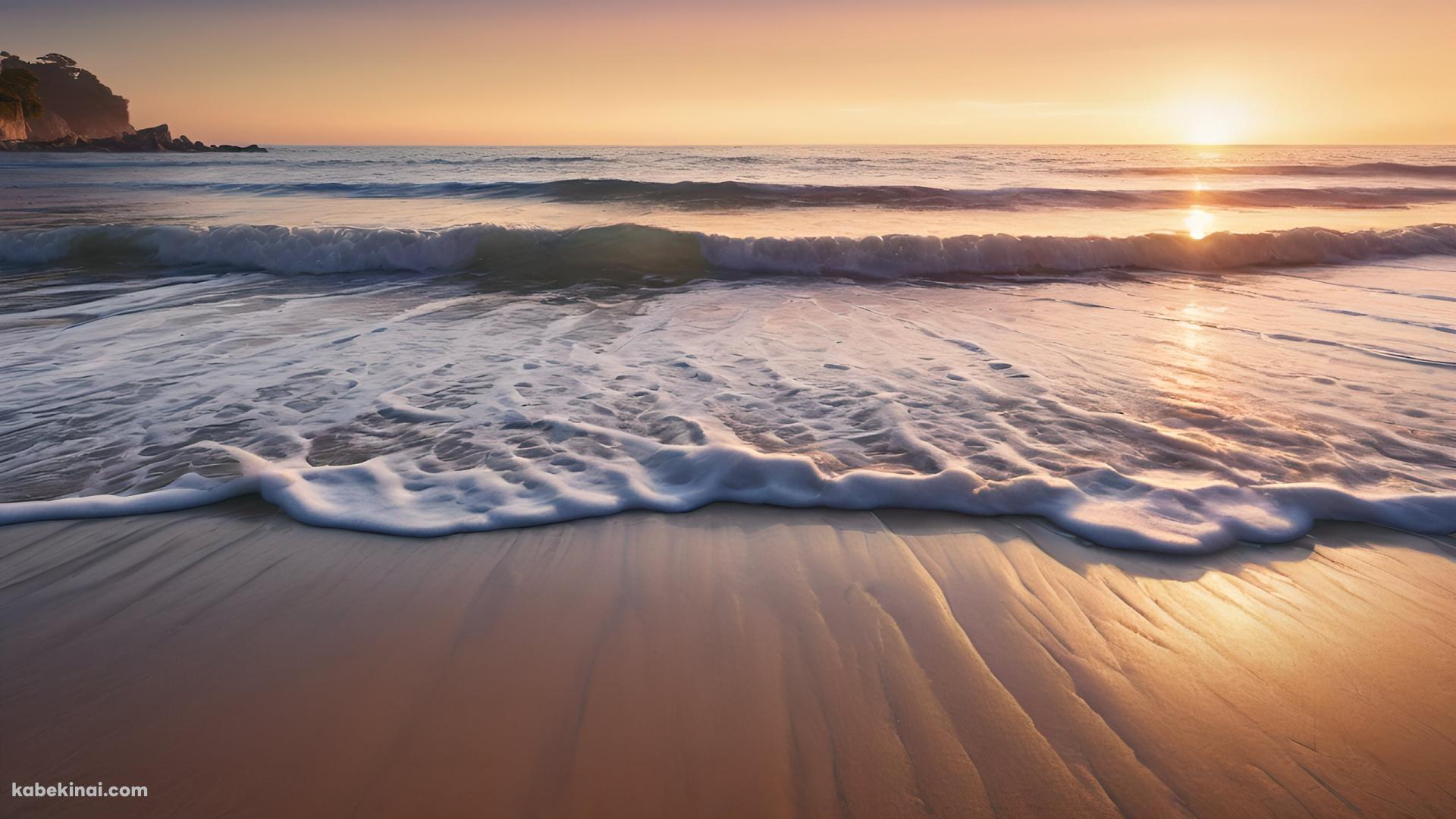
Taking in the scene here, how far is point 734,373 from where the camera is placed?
169 inches

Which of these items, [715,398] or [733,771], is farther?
[715,398]

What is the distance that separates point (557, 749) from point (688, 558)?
88 centimetres

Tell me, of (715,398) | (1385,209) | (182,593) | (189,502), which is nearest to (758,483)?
(715,398)

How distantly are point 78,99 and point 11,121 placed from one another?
3964 centimetres

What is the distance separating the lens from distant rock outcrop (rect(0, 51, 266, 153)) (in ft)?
178

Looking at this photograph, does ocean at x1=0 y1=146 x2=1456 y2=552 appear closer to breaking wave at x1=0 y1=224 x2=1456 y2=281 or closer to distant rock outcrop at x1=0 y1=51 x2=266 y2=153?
breaking wave at x1=0 y1=224 x2=1456 y2=281

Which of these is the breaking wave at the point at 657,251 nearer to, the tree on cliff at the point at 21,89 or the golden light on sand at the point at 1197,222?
the golden light on sand at the point at 1197,222

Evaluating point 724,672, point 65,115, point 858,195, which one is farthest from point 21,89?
point 724,672

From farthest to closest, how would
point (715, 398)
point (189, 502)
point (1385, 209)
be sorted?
point (1385, 209) < point (715, 398) < point (189, 502)

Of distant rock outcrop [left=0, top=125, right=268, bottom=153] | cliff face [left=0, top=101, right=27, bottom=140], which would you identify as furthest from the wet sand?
cliff face [left=0, top=101, right=27, bottom=140]

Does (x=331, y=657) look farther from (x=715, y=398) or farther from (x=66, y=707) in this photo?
(x=715, y=398)

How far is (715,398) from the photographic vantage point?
150 inches

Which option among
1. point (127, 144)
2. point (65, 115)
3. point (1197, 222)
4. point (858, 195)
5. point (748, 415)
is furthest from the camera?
point (65, 115)

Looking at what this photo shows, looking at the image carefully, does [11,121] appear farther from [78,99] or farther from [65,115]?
[78,99]
